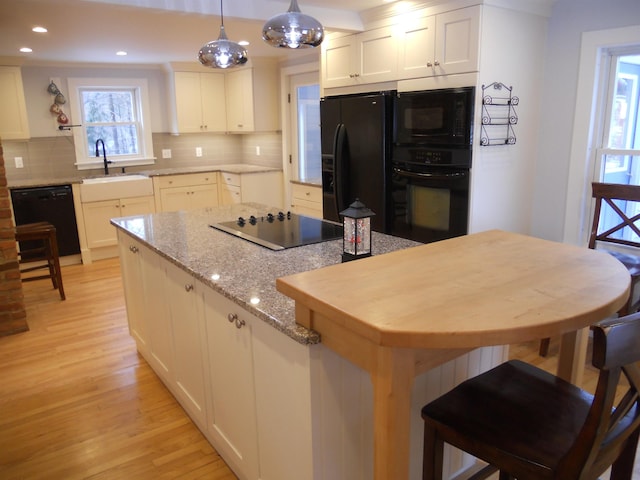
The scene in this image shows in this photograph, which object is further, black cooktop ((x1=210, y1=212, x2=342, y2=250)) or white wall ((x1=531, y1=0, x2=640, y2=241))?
white wall ((x1=531, y1=0, x2=640, y2=241))

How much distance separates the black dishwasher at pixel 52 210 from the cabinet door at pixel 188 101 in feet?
5.28

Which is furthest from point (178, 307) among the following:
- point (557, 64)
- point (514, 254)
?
point (557, 64)

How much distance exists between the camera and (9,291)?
3379 mm

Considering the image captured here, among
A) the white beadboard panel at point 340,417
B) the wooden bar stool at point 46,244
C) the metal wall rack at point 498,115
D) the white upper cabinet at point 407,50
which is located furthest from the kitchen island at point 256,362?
the wooden bar stool at point 46,244

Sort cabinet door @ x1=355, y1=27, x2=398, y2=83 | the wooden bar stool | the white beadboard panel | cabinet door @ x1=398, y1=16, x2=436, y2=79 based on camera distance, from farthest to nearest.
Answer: the wooden bar stool
cabinet door @ x1=355, y1=27, x2=398, y2=83
cabinet door @ x1=398, y1=16, x2=436, y2=79
the white beadboard panel

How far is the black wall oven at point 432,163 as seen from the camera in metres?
2.96

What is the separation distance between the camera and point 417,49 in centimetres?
318

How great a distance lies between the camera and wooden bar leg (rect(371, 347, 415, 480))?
1076 mm

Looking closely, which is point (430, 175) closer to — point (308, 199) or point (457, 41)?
point (457, 41)

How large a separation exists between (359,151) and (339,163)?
20 cm

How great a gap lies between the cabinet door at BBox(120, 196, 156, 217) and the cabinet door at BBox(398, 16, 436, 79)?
343cm

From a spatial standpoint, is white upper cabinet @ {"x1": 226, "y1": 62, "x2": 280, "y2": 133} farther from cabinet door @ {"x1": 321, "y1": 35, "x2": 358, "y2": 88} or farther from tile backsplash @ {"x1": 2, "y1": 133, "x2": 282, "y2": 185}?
cabinet door @ {"x1": 321, "y1": 35, "x2": 358, "y2": 88}

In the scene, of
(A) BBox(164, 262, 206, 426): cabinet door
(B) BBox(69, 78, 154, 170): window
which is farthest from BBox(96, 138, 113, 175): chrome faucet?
(A) BBox(164, 262, 206, 426): cabinet door

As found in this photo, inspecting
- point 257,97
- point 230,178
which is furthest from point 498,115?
point 230,178
